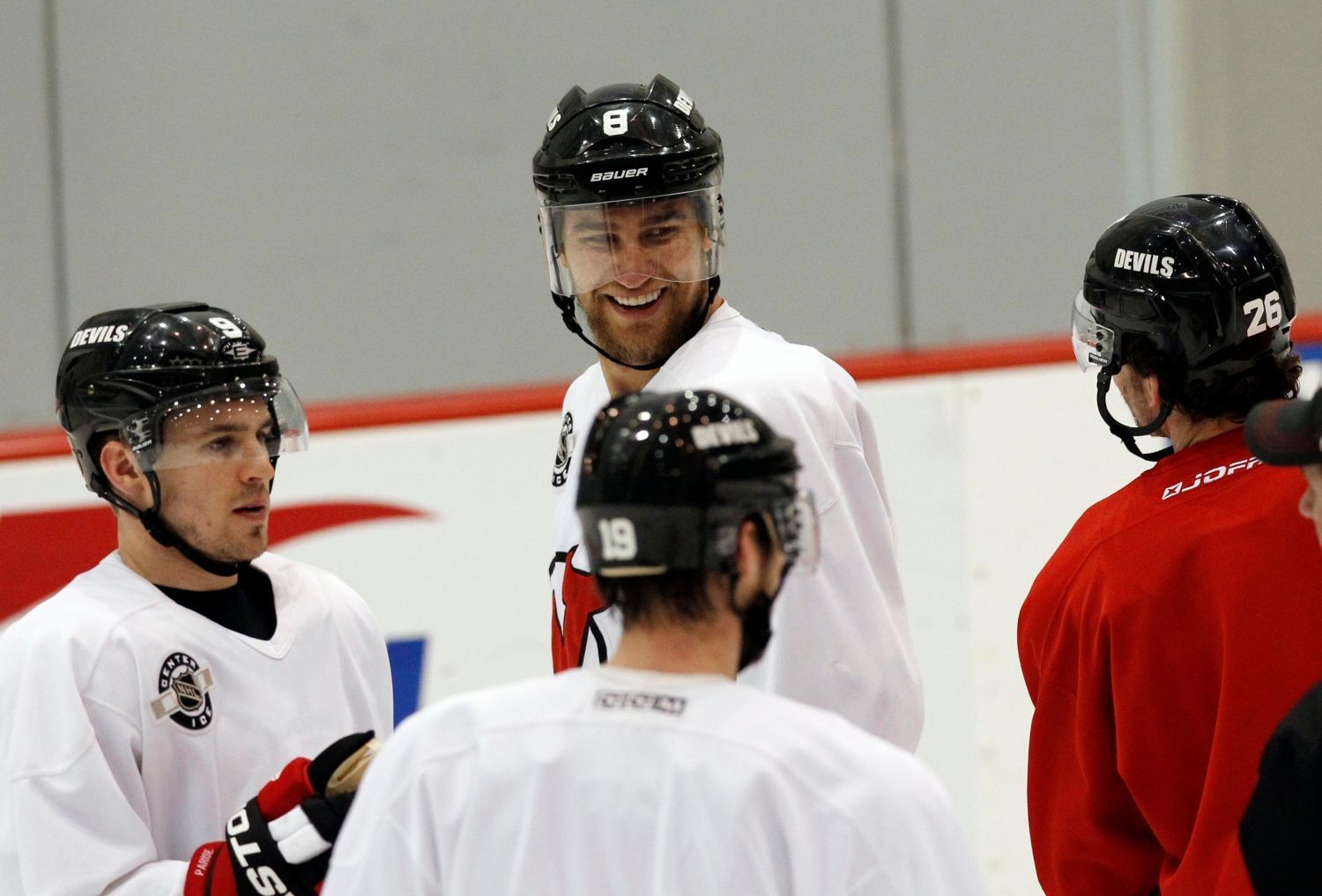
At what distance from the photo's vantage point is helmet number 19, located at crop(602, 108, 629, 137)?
7.98ft

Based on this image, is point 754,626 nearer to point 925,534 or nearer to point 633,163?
point 633,163

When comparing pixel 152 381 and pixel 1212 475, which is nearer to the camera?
pixel 1212 475

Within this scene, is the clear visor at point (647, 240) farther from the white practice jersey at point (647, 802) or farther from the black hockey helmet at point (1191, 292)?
the white practice jersey at point (647, 802)

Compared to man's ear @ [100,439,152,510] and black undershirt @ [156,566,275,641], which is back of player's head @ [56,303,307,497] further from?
black undershirt @ [156,566,275,641]

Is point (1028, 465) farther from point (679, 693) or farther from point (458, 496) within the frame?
point (679, 693)

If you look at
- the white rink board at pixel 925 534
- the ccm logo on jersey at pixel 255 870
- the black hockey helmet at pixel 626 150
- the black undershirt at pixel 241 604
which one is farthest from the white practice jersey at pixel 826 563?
the white rink board at pixel 925 534

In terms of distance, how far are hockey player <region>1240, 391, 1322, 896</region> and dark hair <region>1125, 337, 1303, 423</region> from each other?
649mm

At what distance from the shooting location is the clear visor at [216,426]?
7.80ft

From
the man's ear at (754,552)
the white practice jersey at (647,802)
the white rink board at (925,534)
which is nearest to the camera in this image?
the white practice jersey at (647,802)

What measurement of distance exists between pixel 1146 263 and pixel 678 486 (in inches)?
37.9

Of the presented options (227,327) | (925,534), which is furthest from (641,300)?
(925,534)

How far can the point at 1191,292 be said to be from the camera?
2.13 meters

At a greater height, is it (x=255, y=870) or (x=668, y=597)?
(x=668, y=597)

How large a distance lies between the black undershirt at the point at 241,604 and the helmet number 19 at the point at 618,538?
1.00m
